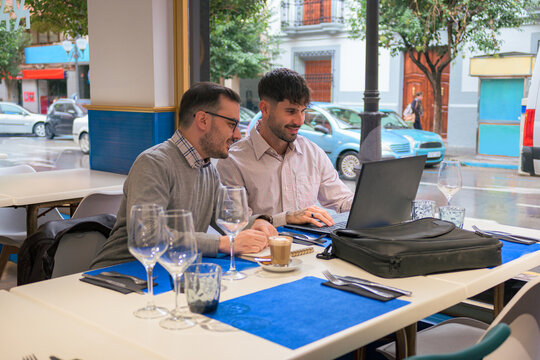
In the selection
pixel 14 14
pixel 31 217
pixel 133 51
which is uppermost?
pixel 14 14

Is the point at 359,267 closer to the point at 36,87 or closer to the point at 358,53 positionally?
the point at 358,53

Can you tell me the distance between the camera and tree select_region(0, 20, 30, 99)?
4.97 m

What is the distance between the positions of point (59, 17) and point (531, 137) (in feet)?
13.2

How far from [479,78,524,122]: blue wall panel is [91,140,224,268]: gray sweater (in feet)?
6.64

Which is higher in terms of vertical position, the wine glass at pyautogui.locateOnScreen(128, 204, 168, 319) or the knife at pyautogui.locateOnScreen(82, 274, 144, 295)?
the wine glass at pyautogui.locateOnScreen(128, 204, 168, 319)

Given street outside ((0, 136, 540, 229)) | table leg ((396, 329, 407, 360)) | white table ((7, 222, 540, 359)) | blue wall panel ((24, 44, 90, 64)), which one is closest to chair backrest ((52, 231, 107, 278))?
white table ((7, 222, 540, 359))

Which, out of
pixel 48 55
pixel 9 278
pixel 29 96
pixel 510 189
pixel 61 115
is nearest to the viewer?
pixel 510 189

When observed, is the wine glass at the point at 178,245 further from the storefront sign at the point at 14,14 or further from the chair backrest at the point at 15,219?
the storefront sign at the point at 14,14

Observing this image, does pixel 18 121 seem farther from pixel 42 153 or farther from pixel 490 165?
pixel 490 165

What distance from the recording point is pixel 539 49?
3.17 m

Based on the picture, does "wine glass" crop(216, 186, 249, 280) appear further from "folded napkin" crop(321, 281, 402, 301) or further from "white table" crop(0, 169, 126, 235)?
"white table" crop(0, 169, 126, 235)

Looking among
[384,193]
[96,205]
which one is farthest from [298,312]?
[96,205]

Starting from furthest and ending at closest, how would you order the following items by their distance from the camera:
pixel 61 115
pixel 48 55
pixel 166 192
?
pixel 61 115 → pixel 48 55 → pixel 166 192

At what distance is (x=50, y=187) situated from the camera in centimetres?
382
